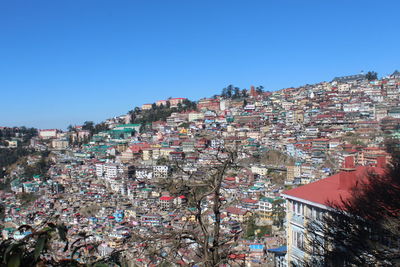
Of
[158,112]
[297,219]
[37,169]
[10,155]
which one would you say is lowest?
[37,169]

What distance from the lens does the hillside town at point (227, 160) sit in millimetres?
11711

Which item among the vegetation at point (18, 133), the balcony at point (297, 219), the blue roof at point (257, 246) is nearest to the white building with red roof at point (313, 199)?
the balcony at point (297, 219)

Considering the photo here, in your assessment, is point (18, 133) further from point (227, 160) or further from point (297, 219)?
point (227, 160)

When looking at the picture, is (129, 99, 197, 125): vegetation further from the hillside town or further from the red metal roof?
the red metal roof

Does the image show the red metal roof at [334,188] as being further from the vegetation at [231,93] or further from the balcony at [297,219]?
the vegetation at [231,93]

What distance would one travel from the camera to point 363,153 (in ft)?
77.6

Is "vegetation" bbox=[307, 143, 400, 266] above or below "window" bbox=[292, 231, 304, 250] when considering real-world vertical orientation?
above

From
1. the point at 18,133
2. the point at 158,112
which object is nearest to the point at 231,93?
the point at 158,112

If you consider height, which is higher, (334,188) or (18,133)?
(18,133)

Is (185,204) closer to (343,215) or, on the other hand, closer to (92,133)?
(343,215)

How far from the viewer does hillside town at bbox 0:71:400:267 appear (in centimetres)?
1171

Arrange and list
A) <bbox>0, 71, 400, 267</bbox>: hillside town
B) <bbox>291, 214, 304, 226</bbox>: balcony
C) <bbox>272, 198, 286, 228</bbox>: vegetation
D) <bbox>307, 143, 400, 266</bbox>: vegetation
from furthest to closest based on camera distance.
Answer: <bbox>272, 198, 286, 228</bbox>: vegetation → <bbox>0, 71, 400, 267</bbox>: hillside town → <bbox>291, 214, 304, 226</bbox>: balcony → <bbox>307, 143, 400, 266</bbox>: vegetation

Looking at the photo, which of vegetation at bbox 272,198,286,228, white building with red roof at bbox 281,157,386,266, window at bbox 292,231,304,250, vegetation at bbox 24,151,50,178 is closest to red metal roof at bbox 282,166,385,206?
white building with red roof at bbox 281,157,386,266

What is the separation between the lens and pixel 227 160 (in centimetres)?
244
